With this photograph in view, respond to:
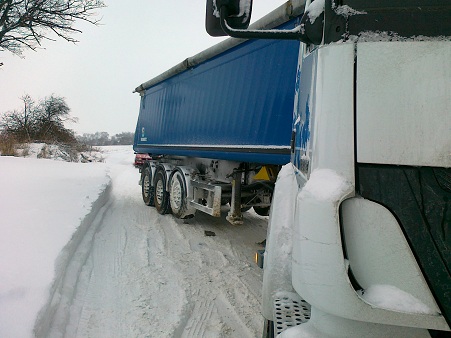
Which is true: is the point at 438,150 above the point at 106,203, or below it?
above

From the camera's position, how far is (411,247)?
106 cm

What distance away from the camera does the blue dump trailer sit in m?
3.63

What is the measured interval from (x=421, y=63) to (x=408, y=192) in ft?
1.49

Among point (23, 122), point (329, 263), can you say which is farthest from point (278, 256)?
point (23, 122)

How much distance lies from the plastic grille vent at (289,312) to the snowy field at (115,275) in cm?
142

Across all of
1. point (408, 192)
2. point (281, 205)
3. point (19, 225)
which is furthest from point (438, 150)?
point (19, 225)

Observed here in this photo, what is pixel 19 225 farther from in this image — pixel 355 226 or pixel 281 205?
pixel 355 226

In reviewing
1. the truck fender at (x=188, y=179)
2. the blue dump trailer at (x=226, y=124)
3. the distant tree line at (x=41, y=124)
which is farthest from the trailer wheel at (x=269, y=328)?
the distant tree line at (x=41, y=124)

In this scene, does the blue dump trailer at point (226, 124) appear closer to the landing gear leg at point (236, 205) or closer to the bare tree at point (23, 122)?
the landing gear leg at point (236, 205)

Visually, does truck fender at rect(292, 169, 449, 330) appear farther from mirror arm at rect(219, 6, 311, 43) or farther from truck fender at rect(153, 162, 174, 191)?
truck fender at rect(153, 162, 174, 191)

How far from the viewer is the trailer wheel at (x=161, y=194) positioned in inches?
272

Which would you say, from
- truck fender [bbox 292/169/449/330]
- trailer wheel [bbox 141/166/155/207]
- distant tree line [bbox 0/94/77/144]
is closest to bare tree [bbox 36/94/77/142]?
distant tree line [bbox 0/94/77/144]

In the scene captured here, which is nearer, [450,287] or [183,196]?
[450,287]

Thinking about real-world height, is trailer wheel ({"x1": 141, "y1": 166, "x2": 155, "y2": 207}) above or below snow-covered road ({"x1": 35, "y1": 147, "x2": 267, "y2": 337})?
above
